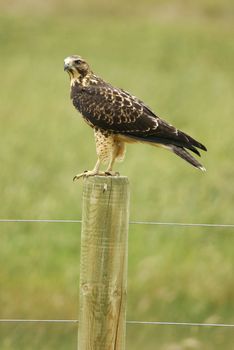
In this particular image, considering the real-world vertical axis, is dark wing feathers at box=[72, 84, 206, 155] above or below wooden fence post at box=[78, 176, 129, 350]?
above

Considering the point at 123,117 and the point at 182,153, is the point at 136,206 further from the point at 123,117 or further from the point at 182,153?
the point at 182,153

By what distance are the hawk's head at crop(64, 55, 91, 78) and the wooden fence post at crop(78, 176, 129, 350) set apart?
5.63 ft

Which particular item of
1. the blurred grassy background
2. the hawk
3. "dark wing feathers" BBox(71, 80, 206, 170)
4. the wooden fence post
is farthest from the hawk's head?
the blurred grassy background

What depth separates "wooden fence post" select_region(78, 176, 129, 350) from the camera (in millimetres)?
5582

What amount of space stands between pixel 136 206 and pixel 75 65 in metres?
4.91

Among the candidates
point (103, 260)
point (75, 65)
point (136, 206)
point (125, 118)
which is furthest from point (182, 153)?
point (136, 206)

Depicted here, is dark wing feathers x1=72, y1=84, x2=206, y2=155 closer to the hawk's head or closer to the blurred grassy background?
the hawk's head

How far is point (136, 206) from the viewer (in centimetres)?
1198

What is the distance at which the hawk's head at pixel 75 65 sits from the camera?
23.6 feet

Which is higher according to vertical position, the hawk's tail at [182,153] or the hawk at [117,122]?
the hawk at [117,122]

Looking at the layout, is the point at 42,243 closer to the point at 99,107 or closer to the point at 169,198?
the point at 169,198

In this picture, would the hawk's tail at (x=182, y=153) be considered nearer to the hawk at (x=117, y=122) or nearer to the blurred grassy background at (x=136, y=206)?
the hawk at (x=117, y=122)

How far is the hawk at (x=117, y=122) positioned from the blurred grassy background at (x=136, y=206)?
Result: 194 cm

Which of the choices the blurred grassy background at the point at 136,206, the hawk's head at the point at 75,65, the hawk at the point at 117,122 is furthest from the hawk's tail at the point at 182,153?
the blurred grassy background at the point at 136,206
